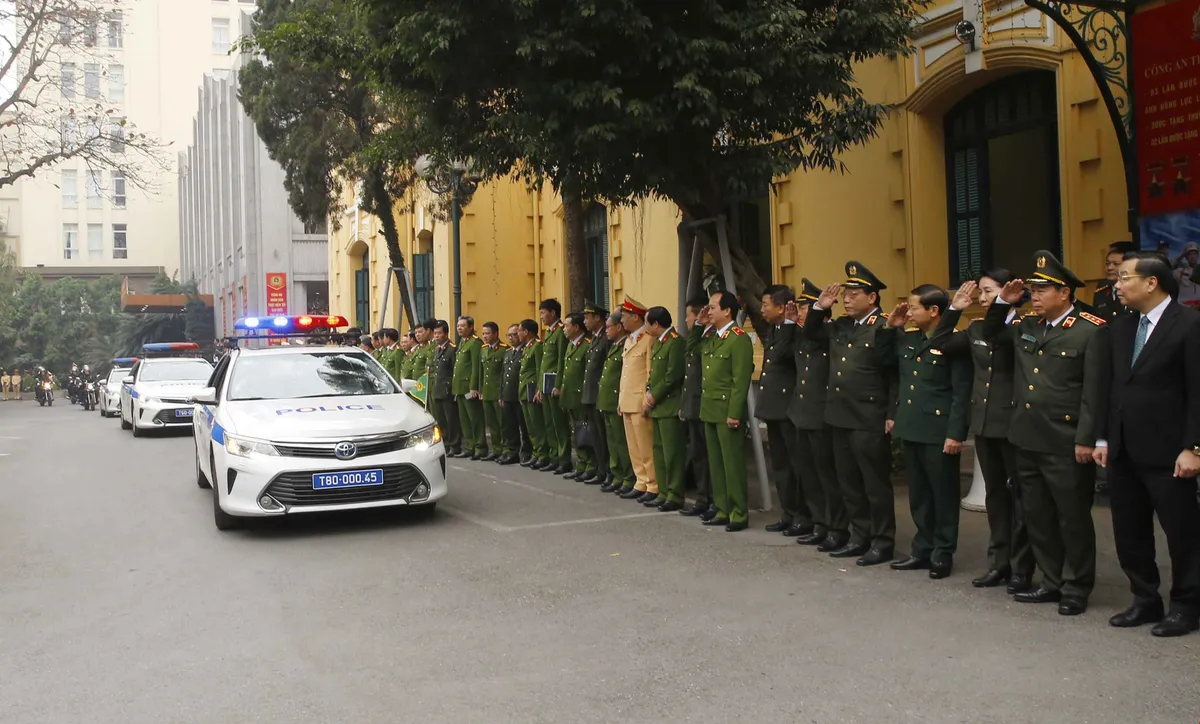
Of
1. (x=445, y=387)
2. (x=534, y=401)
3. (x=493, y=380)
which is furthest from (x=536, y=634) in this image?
(x=445, y=387)

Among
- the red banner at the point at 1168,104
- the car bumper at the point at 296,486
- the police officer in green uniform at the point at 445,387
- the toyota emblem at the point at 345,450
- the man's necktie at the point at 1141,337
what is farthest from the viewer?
the police officer in green uniform at the point at 445,387

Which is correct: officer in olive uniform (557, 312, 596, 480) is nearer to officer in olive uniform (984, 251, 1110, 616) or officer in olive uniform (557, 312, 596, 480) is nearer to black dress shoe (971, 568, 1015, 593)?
black dress shoe (971, 568, 1015, 593)

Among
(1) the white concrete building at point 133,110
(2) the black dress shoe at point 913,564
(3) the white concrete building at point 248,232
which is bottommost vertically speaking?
(2) the black dress shoe at point 913,564

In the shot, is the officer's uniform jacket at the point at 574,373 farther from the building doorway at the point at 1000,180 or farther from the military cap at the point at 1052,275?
the military cap at the point at 1052,275

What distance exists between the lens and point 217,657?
19.3 ft

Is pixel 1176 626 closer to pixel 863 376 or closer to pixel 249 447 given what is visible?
pixel 863 376

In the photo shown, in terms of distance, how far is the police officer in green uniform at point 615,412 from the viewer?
11500 mm

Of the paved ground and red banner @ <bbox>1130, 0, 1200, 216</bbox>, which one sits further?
red banner @ <bbox>1130, 0, 1200, 216</bbox>

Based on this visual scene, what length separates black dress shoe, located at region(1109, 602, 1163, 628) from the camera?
19.7 ft

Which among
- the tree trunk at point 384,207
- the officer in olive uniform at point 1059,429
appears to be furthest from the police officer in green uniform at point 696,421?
the tree trunk at point 384,207

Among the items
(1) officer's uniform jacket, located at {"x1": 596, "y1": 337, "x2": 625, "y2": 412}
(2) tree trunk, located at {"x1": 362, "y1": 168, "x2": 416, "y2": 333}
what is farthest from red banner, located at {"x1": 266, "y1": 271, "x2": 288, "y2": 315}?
(1) officer's uniform jacket, located at {"x1": 596, "y1": 337, "x2": 625, "y2": 412}

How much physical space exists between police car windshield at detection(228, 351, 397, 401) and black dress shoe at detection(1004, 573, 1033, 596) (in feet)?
19.3

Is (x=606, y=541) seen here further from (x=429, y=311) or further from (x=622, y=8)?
(x=429, y=311)

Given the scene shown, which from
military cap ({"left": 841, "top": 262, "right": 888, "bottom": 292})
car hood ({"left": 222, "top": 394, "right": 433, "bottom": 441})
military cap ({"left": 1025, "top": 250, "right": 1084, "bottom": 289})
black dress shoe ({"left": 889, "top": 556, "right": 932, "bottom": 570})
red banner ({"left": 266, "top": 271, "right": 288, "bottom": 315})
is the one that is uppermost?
red banner ({"left": 266, "top": 271, "right": 288, "bottom": 315})
